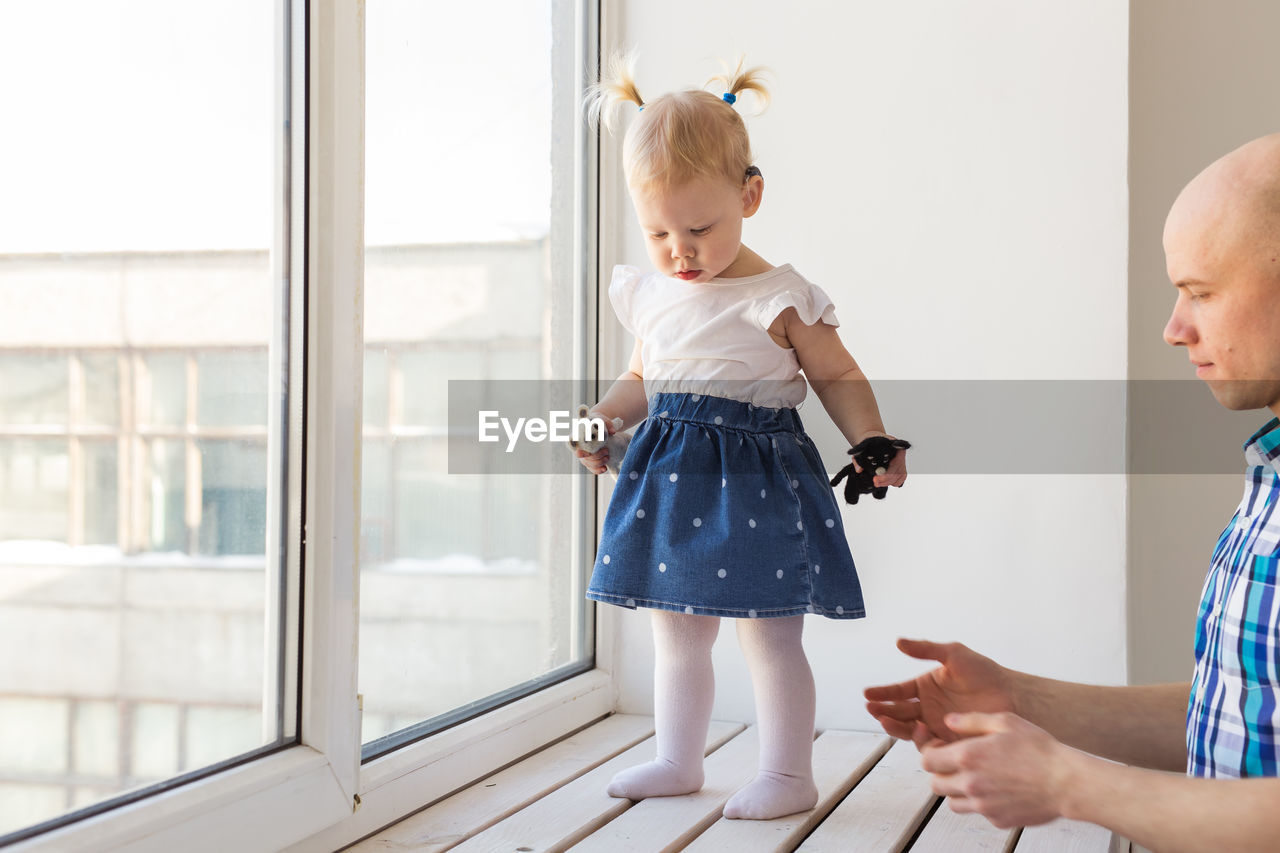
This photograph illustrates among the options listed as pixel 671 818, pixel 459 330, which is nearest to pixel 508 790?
pixel 671 818

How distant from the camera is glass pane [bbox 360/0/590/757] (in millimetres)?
1275

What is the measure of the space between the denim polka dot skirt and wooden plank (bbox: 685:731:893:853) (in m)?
0.22

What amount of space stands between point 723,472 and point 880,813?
42cm

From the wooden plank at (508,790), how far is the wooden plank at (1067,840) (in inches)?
20.9

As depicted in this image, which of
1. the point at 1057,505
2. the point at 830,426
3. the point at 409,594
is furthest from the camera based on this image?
the point at 830,426

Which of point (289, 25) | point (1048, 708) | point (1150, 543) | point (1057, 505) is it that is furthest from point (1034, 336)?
point (289, 25)

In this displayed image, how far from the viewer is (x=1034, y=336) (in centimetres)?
159

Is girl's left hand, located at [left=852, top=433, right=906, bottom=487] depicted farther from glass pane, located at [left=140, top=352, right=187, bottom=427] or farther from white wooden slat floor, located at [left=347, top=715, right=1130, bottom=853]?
glass pane, located at [left=140, top=352, right=187, bottom=427]

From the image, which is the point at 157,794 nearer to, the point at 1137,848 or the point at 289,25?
the point at 289,25

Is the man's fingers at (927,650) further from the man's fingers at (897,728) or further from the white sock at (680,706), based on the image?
the white sock at (680,706)

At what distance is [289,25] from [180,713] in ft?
2.14

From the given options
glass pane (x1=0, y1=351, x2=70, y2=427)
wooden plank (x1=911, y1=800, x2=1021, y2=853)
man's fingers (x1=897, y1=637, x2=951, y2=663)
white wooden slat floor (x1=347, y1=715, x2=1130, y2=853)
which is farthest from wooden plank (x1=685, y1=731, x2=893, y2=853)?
glass pane (x1=0, y1=351, x2=70, y2=427)

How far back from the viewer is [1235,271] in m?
0.73

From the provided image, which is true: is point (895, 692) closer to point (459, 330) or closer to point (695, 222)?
point (695, 222)
